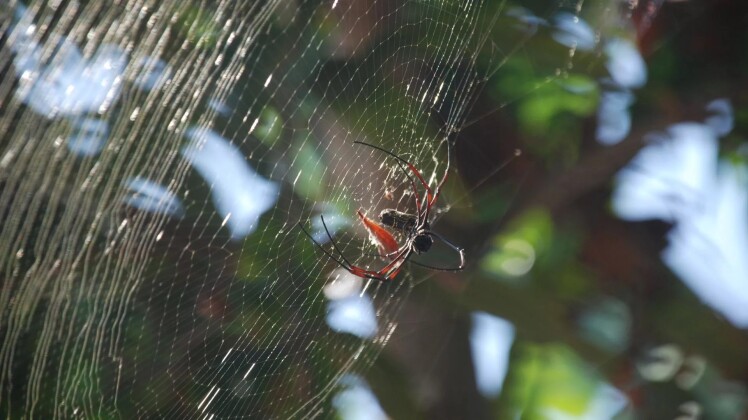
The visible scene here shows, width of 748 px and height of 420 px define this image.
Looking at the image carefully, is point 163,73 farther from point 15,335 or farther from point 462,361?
point 462,361

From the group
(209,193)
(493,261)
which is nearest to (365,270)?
(209,193)

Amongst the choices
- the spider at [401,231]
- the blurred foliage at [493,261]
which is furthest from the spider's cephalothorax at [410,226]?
the blurred foliage at [493,261]

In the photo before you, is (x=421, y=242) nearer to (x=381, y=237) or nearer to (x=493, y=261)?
(x=381, y=237)

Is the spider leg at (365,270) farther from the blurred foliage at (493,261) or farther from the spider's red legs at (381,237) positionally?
the blurred foliage at (493,261)

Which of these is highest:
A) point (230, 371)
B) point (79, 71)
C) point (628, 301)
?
point (79, 71)

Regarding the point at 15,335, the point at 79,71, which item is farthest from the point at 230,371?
the point at 79,71

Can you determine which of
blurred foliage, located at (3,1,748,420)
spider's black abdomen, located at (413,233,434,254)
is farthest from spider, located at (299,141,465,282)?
blurred foliage, located at (3,1,748,420)
